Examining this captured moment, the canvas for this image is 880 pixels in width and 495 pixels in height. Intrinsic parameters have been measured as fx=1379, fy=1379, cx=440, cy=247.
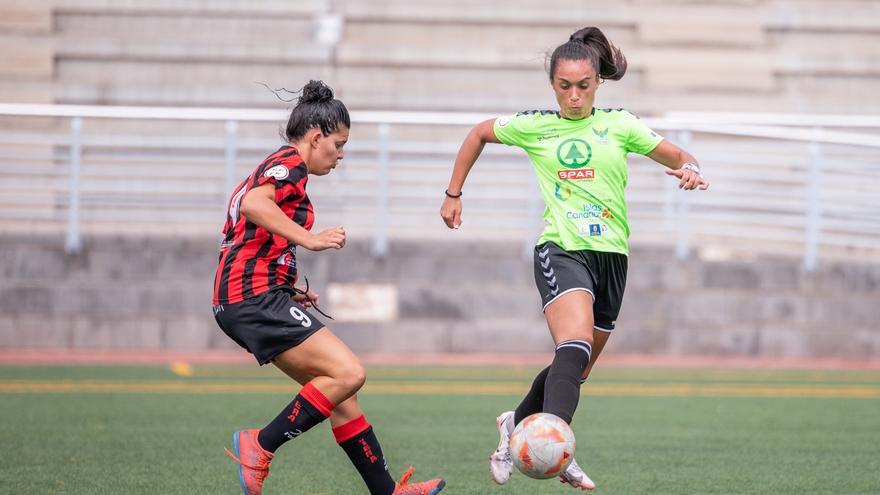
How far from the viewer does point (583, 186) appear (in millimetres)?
5758

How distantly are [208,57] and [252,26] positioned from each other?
85 centimetres

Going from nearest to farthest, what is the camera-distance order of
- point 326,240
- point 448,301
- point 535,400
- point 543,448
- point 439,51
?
point 326,240 → point 543,448 → point 535,400 → point 448,301 → point 439,51

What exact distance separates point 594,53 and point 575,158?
45 centimetres

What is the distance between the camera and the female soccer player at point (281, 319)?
5289 millimetres

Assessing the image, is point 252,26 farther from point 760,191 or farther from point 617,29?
point 760,191

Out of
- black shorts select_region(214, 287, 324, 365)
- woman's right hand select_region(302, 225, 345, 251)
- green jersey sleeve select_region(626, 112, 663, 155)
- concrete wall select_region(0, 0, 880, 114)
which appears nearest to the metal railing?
concrete wall select_region(0, 0, 880, 114)

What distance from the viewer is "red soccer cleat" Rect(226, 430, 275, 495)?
5289 millimetres

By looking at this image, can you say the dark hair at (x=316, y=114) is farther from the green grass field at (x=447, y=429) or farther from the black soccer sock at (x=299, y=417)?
the green grass field at (x=447, y=429)

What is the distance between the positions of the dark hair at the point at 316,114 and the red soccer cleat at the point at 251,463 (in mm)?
1217

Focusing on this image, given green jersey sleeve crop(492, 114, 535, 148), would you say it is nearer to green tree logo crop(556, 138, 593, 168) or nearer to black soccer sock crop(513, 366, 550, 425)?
green tree logo crop(556, 138, 593, 168)

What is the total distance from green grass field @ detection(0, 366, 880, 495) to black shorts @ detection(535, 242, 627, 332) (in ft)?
2.70

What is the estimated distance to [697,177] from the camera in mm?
5656

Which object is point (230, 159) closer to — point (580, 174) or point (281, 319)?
point (580, 174)

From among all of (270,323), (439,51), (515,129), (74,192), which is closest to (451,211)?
(515,129)
